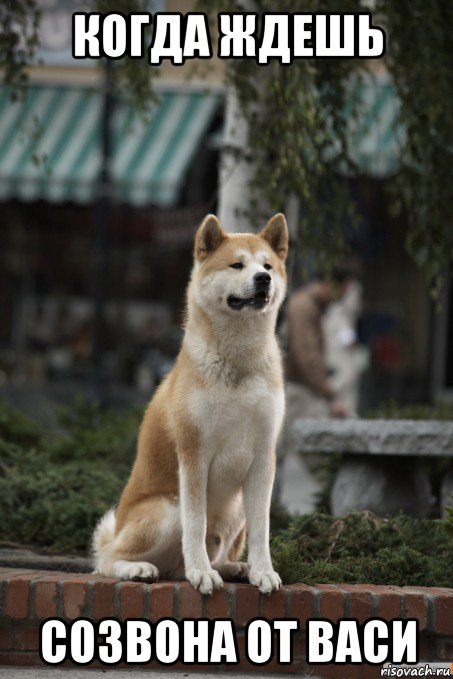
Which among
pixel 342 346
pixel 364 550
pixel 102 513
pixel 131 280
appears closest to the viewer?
pixel 364 550

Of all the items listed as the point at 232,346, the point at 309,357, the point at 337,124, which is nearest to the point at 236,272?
the point at 232,346

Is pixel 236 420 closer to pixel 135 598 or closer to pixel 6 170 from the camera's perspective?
pixel 135 598

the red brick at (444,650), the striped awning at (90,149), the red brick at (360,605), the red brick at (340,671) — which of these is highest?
the striped awning at (90,149)

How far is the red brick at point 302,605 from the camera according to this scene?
4270mm

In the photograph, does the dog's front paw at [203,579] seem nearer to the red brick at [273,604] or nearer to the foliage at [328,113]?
the red brick at [273,604]

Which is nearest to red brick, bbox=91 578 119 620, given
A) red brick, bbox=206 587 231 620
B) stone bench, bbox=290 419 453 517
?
red brick, bbox=206 587 231 620

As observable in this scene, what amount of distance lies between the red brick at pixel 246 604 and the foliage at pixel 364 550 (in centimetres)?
21

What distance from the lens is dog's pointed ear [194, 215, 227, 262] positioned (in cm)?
424

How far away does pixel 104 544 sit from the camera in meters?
4.66

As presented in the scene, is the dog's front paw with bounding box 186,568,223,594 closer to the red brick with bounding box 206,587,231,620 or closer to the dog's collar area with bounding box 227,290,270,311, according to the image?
the red brick with bounding box 206,587,231,620

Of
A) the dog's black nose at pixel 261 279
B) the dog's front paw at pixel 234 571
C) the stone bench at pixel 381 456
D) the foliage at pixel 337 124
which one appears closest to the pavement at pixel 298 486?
the stone bench at pixel 381 456

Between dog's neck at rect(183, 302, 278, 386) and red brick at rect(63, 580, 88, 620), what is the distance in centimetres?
96

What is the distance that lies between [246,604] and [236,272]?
1276mm

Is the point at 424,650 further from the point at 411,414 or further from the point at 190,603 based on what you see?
the point at 411,414
